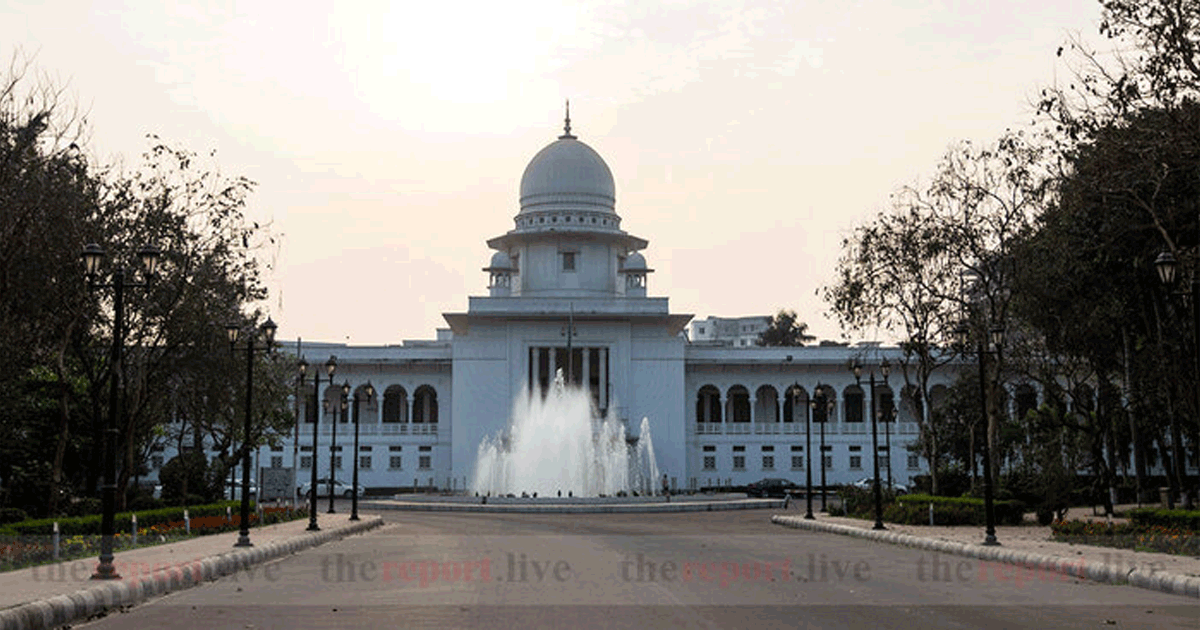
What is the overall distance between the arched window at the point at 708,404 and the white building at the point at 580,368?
2.30 feet

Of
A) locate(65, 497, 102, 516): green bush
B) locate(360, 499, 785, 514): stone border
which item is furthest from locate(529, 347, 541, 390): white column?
locate(65, 497, 102, 516): green bush

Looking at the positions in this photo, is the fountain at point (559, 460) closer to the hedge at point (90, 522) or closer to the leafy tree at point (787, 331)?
the hedge at point (90, 522)

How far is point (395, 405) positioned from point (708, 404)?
71.0 ft

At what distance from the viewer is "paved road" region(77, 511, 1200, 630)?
1351 cm

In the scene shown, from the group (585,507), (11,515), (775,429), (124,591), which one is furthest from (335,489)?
(124,591)

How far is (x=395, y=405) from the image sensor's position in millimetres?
89938

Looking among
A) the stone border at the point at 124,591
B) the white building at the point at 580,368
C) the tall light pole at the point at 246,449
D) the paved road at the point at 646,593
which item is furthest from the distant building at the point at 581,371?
the stone border at the point at 124,591

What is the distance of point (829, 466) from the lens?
82562 mm

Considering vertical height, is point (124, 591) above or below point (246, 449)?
below

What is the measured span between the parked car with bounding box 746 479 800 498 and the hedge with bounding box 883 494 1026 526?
127ft

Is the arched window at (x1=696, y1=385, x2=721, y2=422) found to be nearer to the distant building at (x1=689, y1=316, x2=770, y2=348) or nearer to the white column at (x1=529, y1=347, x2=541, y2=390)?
the white column at (x1=529, y1=347, x2=541, y2=390)

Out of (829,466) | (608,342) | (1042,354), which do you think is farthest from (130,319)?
(829,466)

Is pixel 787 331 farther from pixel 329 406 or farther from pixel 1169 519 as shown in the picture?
pixel 1169 519

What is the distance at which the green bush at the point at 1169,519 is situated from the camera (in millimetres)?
26703
